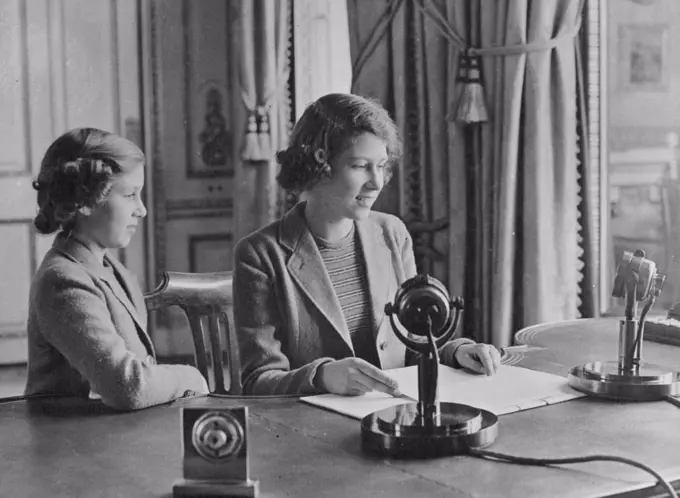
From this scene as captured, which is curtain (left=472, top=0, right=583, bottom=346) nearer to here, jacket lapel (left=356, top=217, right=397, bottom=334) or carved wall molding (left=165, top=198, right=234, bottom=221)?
jacket lapel (left=356, top=217, right=397, bottom=334)

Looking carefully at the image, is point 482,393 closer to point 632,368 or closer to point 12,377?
point 632,368

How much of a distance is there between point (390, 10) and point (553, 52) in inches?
35.7

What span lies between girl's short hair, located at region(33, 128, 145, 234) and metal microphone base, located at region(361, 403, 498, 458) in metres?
0.79

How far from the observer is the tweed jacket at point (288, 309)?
83.7 inches

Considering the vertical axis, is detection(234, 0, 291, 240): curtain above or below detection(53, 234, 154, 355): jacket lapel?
above

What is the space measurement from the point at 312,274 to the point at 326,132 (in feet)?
1.06

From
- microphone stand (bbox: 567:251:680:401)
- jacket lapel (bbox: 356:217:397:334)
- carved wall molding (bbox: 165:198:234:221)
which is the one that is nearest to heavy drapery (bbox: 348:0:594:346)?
jacket lapel (bbox: 356:217:397:334)

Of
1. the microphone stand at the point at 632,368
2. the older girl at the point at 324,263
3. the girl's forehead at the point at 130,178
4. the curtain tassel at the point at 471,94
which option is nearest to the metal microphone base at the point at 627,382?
the microphone stand at the point at 632,368

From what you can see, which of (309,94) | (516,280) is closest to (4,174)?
(309,94)

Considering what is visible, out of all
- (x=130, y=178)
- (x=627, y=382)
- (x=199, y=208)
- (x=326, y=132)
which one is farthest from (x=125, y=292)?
(x=199, y=208)

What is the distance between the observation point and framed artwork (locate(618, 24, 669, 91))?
330 centimetres

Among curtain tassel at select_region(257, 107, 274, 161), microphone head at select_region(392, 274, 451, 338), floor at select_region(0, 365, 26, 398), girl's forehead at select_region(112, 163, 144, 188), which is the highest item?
curtain tassel at select_region(257, 107, 274, 161)

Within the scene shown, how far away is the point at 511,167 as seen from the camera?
3.26 meters

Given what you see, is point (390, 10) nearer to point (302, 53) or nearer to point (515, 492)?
point (302, 53)
